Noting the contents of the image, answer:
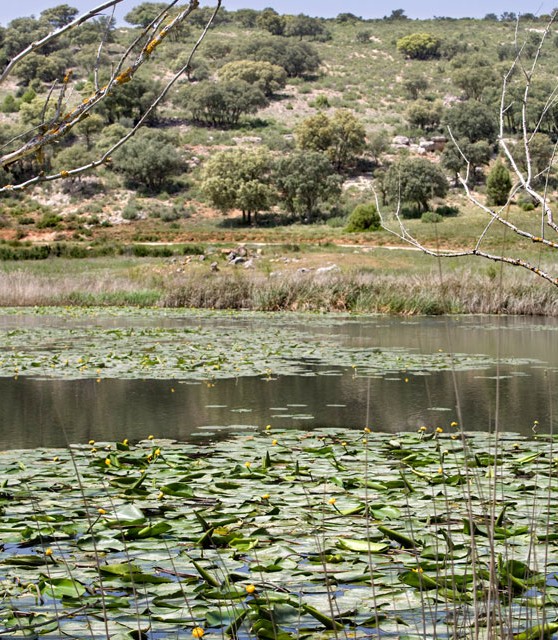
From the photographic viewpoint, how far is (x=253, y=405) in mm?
10055

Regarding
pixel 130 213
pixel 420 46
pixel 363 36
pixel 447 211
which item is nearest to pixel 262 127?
pixel 130 213

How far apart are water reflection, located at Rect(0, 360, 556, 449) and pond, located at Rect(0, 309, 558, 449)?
2cm

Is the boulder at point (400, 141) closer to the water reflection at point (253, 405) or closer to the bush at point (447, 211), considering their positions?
the bush at point (447, 211)

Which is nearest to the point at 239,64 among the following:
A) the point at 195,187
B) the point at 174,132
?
the point at 174,132

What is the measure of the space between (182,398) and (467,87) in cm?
9883

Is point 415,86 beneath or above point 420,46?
beneath

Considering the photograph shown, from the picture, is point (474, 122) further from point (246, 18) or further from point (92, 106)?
point (92, 106)

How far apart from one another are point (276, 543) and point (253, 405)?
17.2 feet


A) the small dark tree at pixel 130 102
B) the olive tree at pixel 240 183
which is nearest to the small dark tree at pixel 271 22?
the small dark tree at pixel 130 102

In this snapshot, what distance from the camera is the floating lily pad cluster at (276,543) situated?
3.67m

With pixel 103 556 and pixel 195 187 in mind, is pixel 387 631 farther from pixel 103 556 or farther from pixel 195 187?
pixel 195 187

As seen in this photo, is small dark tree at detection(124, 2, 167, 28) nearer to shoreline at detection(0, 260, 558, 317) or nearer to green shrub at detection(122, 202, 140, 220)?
green shrub at detection(122, 202, 140, 220)

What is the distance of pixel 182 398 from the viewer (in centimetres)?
1054

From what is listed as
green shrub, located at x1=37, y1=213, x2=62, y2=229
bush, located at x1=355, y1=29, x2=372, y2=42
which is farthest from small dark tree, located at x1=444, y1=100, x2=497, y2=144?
bush, located at x1=355, y1=29, x2=372, y2=42
